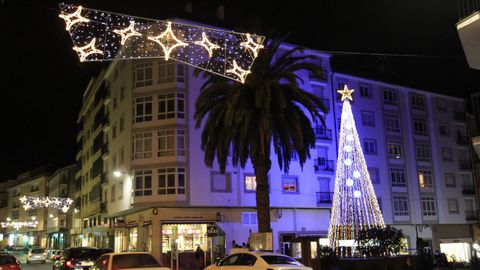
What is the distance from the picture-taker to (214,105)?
29.7 m

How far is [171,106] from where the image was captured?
41.3m

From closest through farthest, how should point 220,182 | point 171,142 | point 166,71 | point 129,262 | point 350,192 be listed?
point 129,262 → point 350,192 → point 171,142 → point 220,182 → point 166,71

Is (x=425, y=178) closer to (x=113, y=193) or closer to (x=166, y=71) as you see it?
(x=166, y=71)

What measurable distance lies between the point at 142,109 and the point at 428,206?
103ft

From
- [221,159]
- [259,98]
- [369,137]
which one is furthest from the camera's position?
[369,137]

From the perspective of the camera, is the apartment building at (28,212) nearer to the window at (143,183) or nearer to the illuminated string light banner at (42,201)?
the illuminated string light banner at (42,201)

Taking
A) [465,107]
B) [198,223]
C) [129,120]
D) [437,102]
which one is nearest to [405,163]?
[437,102]

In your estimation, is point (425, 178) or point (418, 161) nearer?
point (418, 161)

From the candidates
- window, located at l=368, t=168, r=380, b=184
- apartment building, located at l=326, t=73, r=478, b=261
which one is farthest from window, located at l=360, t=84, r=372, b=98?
window, located at l=368, t=168, r=380, b=184

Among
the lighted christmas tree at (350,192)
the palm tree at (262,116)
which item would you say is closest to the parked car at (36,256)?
the palm tree at (262,116)

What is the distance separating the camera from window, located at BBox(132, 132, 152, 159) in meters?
41.4

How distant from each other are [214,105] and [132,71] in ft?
53.2

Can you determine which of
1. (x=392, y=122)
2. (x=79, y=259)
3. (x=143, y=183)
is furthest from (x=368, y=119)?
(x=79, y=259)

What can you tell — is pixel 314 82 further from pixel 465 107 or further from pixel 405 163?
pixel 465 107
